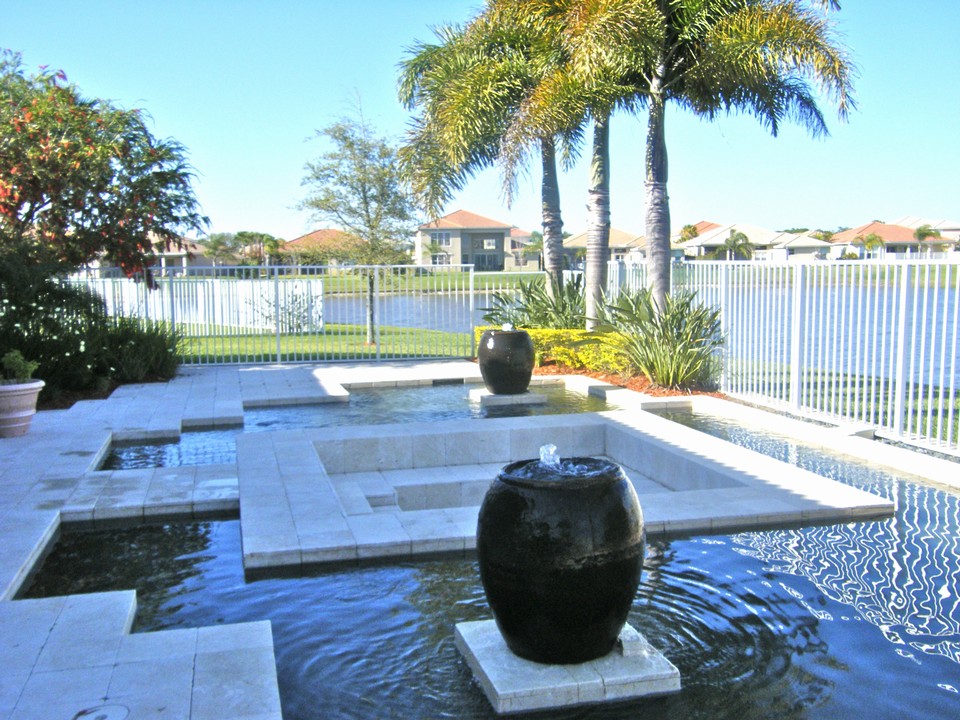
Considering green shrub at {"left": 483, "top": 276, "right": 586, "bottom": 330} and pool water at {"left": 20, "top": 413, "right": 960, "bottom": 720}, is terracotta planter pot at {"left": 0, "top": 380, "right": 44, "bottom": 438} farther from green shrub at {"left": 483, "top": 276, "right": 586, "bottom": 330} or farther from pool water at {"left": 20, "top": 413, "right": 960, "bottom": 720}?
green shrub at {"left": 483, "top": 276, "right": 586, "bottom": 330}

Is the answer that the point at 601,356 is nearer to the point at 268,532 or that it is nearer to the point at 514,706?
the point at 268,532

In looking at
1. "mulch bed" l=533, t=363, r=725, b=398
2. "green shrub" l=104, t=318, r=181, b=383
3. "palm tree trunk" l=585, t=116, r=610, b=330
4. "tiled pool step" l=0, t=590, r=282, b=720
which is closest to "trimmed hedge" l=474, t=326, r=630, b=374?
"mulch bed" l=533, t=363, r=725, b=398

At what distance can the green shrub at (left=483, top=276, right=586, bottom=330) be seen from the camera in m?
18.7

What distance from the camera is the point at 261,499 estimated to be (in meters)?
7.52

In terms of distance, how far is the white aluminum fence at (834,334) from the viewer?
30.8 feet

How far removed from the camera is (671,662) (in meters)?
4.76

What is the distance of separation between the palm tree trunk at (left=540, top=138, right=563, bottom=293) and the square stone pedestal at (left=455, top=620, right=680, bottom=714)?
51.5 ft

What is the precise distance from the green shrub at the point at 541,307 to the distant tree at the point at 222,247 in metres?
66.7

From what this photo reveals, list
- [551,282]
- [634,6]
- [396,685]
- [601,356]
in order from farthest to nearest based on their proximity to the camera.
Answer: [551,282], [601,356], [634,6], [396,685]

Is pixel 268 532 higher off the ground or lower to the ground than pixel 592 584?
lower

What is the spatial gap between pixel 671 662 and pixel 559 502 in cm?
125

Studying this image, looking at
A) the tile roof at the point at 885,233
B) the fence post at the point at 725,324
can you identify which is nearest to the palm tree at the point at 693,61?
the fence post at the point at 725,324

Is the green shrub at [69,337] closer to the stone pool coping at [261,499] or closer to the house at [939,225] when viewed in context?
the stone pool coping at [261,499]

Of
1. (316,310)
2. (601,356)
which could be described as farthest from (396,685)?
(316,310)
